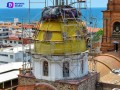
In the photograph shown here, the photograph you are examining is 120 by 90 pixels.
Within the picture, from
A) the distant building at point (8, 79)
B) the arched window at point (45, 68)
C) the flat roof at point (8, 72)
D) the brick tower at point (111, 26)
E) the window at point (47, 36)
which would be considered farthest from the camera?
the brick tower at point (111, 26)

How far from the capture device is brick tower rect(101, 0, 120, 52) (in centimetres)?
3641

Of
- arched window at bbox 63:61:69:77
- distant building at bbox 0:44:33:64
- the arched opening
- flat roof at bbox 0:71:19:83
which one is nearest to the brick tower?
the arched opening

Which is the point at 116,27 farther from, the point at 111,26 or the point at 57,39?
the point at 57,39

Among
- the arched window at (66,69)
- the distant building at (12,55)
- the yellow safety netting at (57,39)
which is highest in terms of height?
the yellow safety netting at (57,39)

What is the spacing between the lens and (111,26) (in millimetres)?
36750

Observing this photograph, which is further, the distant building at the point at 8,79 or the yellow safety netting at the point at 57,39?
the distant building at the point at 8,79

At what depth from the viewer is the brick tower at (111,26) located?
36.4 m

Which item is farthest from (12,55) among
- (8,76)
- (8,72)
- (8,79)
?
(8,79)

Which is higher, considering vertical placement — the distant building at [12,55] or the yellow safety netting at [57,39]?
the yellow safety netting at [57,39]

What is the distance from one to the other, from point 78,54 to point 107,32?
39.9 feet

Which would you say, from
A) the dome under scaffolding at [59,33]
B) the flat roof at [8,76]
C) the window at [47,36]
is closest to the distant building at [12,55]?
the flat roof at [8,76]

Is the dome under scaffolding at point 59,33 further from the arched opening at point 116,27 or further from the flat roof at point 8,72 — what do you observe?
the arched opening at point 116,27

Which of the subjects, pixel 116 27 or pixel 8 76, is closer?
pixel 8 76

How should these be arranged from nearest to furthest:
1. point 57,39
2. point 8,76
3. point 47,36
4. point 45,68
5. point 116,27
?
point 57,39 < point 47,36 < point 45,68 < point 8,76 < point 116,27
